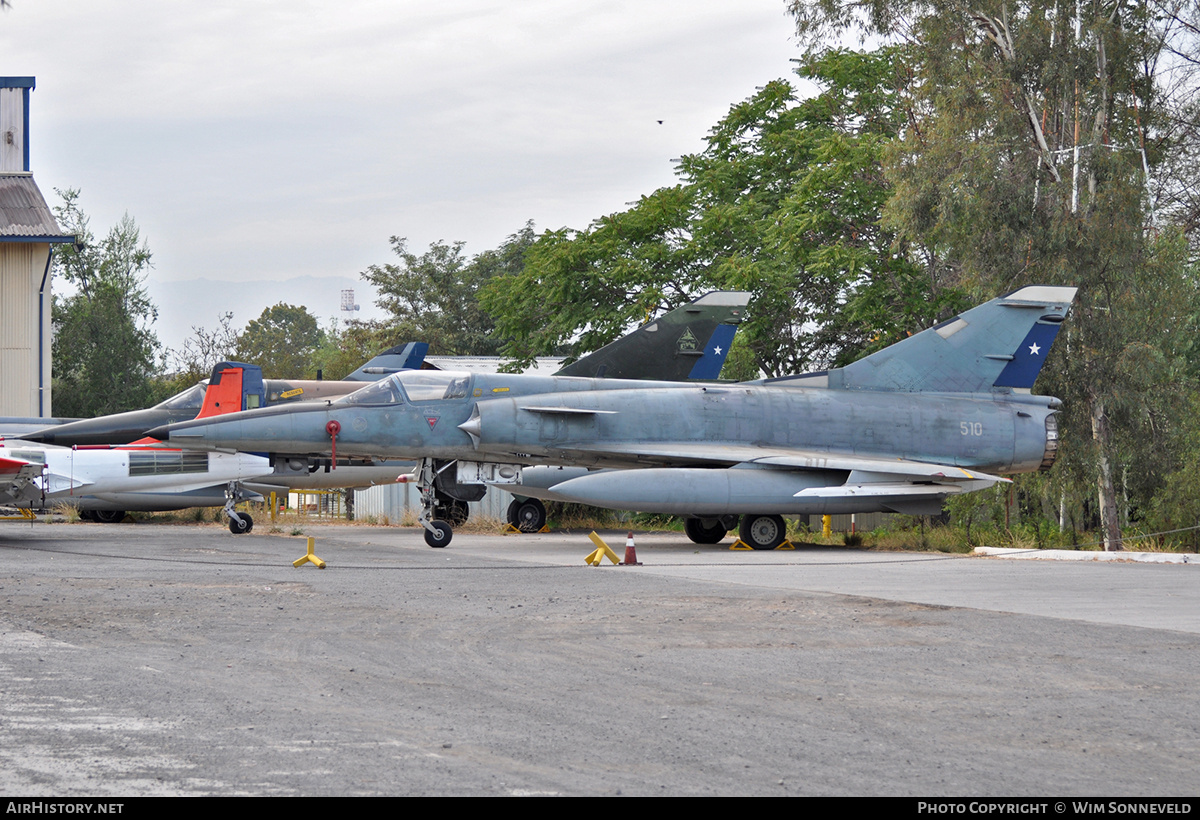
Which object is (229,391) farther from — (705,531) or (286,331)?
(286,331)

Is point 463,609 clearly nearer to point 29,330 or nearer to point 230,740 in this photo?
point 230,740

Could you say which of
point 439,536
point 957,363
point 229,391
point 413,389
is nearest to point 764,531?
point 957,363

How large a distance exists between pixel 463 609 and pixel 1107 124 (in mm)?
17868

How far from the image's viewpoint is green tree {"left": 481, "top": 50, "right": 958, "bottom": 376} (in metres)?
27.4

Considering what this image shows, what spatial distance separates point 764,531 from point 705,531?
2.26 m

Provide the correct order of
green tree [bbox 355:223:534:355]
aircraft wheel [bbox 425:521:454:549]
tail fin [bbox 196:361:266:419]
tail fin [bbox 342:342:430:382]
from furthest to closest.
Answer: green tree [bbox 355:223:534:355] < tail fin [bbox 342:342:430:382] < tail fin [bbox 196:361:266:419] < aircraft wheel [bbox 425:521:454:549]

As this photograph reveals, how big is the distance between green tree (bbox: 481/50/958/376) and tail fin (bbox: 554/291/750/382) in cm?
506

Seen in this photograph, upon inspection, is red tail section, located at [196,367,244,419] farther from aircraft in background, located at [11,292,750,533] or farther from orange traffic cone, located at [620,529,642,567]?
orange traffic cone, located at [620,529,642,567]

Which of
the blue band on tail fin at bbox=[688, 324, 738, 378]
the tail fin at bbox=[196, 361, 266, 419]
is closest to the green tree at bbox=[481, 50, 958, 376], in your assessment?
the blue band on tail fin at bbox=[688, 324, 738, 378]

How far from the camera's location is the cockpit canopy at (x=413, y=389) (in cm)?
1836

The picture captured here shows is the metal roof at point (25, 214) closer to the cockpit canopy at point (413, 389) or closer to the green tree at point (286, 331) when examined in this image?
the cockpit canopy at point (413, 389)

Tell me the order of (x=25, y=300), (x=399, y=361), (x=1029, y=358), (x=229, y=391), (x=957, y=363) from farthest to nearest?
(x=25, y=300)
(x=399, y=361)
(x=229, y=391)
(x=957, y=363)
(x=1029, y=358)

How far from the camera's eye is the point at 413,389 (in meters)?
18.5

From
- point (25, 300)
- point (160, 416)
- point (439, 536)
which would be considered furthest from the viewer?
point (25, 300)
